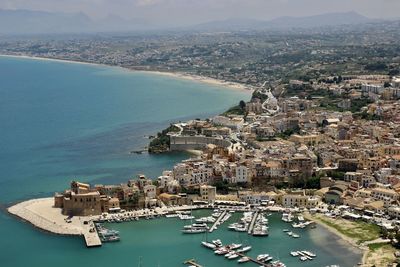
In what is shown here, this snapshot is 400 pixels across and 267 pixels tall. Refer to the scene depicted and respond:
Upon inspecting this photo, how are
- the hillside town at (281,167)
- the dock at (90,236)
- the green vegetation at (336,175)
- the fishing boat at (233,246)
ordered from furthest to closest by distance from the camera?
the green vegetation at (336,175), the hillside town at (281,167), the dock at (90,236), the fishing boat at (233,246)

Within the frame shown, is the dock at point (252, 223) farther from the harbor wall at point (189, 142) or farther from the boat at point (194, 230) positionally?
the harbor wall at point (189, 142)

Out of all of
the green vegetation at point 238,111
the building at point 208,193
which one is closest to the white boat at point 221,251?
the building at point 208,193

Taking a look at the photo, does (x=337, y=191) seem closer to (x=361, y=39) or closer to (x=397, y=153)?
(x=397, y=153)

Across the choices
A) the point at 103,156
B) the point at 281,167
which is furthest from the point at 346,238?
the point at 103,156

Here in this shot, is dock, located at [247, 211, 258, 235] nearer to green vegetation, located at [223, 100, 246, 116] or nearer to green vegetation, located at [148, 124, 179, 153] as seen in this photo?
green vegetation, located at [148, 124, 179, 153]

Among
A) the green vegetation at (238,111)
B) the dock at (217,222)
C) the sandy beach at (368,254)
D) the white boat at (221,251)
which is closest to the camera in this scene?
the sandy beach at (368,254)

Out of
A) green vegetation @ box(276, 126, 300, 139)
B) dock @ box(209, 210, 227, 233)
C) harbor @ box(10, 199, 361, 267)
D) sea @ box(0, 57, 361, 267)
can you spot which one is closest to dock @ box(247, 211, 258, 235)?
harbor @ box(10, 199, 361, 267)

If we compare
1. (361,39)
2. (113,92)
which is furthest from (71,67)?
(361,39)
